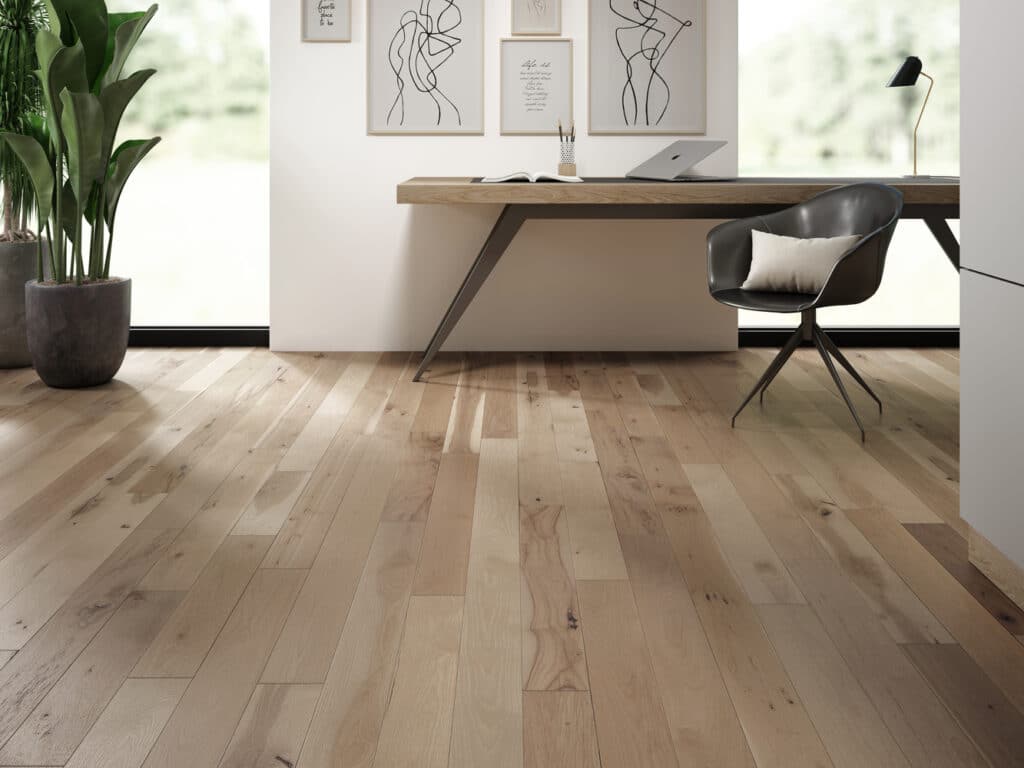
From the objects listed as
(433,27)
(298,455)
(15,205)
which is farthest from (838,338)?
(15,205)

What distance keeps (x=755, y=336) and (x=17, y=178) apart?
3181 millimetres

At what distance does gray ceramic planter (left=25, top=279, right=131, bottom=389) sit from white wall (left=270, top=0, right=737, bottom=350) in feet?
3.02

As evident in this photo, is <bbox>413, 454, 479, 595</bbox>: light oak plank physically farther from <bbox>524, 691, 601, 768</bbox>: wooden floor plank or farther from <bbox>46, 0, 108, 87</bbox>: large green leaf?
<bbox>46, 0, 108, 87</bbox>: large green leaf

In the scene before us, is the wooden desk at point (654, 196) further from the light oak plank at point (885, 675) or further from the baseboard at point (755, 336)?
the light oak plank at point (885, 675)

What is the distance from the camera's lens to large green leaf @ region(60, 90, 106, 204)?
12.3ft

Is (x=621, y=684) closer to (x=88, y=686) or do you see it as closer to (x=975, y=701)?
(x=975, y=701)

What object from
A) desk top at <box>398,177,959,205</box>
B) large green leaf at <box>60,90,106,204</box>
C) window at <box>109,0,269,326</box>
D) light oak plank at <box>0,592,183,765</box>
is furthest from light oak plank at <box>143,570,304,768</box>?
window at <box>109,0,269,326</box>

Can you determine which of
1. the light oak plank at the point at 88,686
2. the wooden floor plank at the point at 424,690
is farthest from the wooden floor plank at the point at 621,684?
the light oak plank at the point at 88,686

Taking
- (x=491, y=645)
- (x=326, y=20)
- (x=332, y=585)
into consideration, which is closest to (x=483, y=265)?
(x=326, y=20)

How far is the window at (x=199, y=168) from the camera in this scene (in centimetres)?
471

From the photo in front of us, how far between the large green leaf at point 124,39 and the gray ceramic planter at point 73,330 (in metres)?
0.76

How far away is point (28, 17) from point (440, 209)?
1782 millimetres

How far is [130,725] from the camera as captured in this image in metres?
1.67

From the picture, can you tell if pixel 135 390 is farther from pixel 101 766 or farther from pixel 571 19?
pixel 101 766
